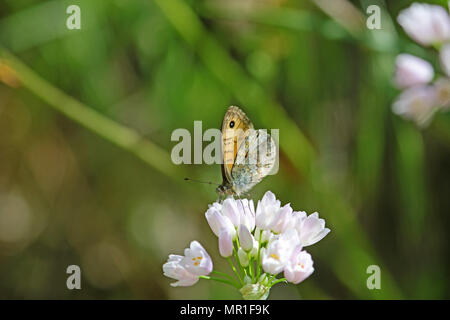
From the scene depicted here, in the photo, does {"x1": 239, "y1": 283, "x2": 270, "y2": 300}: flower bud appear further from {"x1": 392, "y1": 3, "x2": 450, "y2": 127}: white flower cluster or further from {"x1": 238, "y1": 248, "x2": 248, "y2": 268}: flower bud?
{"x1": 392, "y1": 3, "x2": 450, "y2": 127}: white flower cluster

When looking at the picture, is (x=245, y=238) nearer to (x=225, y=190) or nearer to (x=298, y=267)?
(x=298, y=267)

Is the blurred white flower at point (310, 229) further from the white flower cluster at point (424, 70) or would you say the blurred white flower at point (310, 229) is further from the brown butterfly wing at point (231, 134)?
the white flower cluster at point (424, 70)

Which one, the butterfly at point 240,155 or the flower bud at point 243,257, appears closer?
the flower bud at point 243,257

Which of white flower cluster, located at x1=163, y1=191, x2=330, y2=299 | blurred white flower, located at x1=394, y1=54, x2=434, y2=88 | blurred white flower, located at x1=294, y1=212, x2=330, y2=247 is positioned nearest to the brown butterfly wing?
white flower cluster, located at x1=163, y1=191, x2=330, y2=299

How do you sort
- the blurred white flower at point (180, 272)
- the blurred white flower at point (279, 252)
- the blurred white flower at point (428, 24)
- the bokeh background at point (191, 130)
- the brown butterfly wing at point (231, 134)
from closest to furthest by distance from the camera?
the blurred white flower at point (279, 252)
the blurred white flower at point (180, 272)
the brown butterfly wing at point (231, 134)
the blurred white flower at point (428, 24)
the bokeh background at point (191, 130)

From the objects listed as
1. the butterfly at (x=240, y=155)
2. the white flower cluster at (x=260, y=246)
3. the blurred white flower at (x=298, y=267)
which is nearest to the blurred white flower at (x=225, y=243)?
the white flower cluster at (x=260, y=246)
